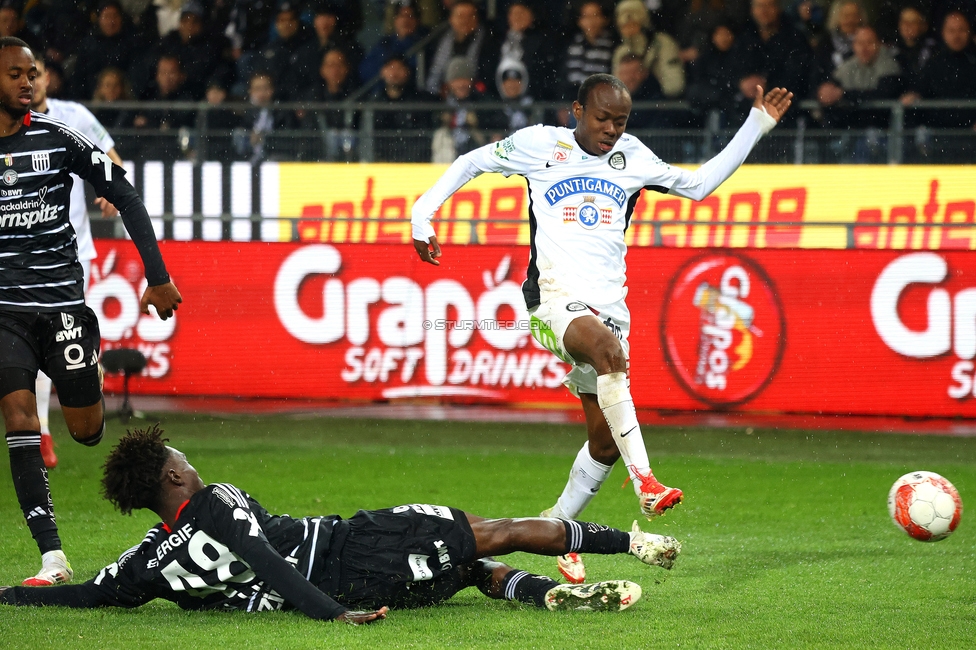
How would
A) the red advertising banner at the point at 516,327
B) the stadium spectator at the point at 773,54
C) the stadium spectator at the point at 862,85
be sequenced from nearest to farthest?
the red advertising banner at the point at 516,327 < the stadium spectator at the point at 862,85 < the stadium spectator at the point at 773,54

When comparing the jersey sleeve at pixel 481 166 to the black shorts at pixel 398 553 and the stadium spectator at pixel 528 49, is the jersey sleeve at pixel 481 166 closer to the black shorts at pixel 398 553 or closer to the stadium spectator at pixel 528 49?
the black shorts at pixel 398 553

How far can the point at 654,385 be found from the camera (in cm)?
957

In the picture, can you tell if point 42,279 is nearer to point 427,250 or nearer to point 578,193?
point 427,250

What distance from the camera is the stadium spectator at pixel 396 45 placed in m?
13.5

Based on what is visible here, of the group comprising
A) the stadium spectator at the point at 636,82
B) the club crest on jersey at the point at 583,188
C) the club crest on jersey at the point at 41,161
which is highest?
the stadium spectator at the point at 636,82

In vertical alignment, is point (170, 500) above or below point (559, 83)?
below

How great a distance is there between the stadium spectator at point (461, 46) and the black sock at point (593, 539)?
8756mm

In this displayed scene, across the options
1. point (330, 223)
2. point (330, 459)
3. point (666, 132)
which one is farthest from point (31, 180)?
point (666, 132)

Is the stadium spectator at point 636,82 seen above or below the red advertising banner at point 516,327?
above

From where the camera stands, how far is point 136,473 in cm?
427

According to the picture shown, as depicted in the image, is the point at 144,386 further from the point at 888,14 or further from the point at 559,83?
the point at 888,14

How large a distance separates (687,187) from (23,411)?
2.86 m

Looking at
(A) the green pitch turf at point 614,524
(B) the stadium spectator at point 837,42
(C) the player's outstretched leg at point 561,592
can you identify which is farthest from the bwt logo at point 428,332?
(C) the player's outstretched leg at point 561,592

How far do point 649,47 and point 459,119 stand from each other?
6.49 feet
